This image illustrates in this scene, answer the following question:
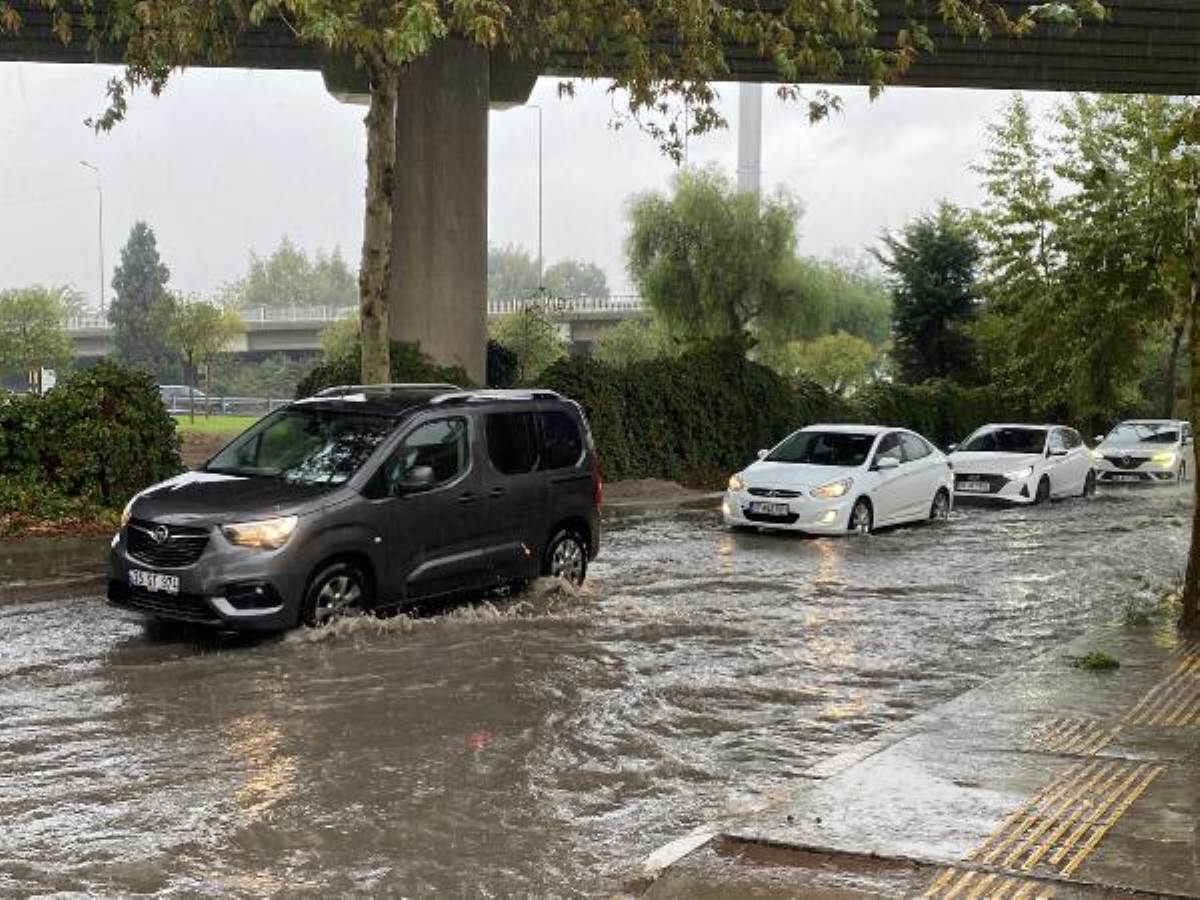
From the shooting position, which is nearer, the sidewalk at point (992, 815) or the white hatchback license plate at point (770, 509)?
the sidewalk at point (992, 815)

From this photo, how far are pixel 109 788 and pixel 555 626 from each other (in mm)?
4876

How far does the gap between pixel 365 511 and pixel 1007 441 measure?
1735 cm

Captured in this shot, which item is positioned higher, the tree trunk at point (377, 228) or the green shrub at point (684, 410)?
the tree trunk at point (377, 228)

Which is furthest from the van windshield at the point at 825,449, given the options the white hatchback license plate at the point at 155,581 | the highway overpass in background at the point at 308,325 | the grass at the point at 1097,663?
the highway overpass in background at the point at 308,325

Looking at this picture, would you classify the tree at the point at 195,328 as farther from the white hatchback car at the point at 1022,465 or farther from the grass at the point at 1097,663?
the grass at the point at 1097,663

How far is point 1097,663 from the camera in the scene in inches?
367

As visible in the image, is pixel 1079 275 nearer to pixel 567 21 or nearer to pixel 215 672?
pixel 567 21

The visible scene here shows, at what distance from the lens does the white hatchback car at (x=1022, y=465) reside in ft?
78.6

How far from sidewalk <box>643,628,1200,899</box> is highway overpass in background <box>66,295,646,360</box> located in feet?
225

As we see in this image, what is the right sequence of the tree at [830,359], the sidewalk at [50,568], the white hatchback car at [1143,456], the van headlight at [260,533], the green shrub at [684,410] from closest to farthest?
the van headlight at [260,533] → the sidewalk at [50,568] → the green shrub at [684,410] → the white hatchback car at [1143,456] → the tree at [830,359]

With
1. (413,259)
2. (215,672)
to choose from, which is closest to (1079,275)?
(413,259)

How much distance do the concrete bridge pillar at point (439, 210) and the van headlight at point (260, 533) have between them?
16.5 metres

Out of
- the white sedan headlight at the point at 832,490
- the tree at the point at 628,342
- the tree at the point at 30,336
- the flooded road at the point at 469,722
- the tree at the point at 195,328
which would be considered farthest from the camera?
the tree at the point at 628,342

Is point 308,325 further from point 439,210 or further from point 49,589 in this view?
point 49,589
